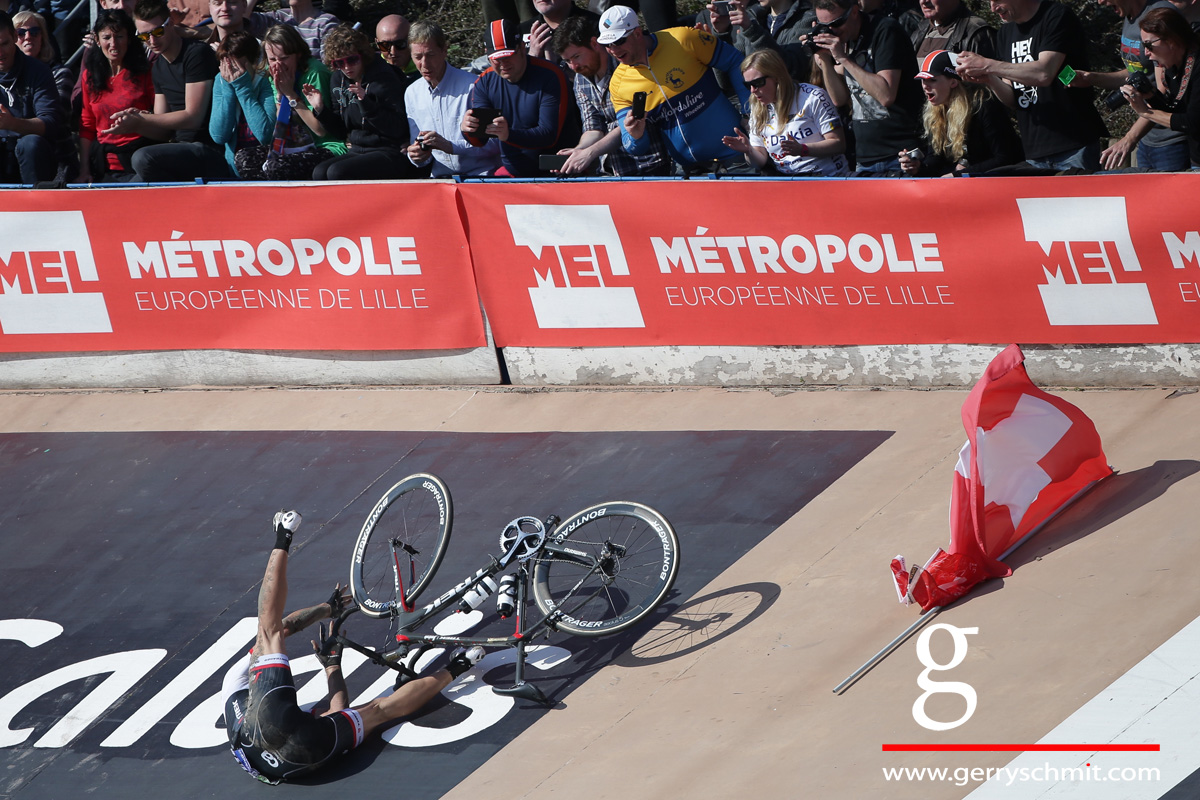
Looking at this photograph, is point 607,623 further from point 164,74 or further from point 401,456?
point 164,74

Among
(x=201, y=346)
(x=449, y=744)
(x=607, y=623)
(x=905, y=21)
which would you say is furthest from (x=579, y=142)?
(x=449, y=744)

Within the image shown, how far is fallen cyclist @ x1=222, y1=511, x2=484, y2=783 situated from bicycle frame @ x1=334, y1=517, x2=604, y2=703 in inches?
5.1

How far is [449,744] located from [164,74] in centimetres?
693

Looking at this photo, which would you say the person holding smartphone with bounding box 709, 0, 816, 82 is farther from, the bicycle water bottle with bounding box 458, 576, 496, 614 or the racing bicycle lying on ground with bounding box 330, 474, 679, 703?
the bicycle water bottle with bounding box 458, 576, 496, 614

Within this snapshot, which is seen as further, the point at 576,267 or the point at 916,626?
the point at 576,267

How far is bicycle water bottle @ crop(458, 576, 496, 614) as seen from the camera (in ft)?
25.5

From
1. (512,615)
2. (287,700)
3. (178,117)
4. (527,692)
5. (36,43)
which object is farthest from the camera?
(36,43)

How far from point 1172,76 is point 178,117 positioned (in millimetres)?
7686

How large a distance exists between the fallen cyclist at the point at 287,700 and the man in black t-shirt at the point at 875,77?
4473 mm

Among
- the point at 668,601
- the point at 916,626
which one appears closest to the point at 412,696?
the point at 668,601

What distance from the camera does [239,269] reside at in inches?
438

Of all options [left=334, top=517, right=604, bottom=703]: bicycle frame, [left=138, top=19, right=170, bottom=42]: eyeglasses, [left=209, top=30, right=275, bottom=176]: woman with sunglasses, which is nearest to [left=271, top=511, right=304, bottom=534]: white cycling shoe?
[left=334, top=517, right=604, bottom=703]: bicycle frame

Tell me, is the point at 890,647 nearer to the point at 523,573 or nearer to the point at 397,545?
the point at 523,573

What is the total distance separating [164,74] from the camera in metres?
11.8
